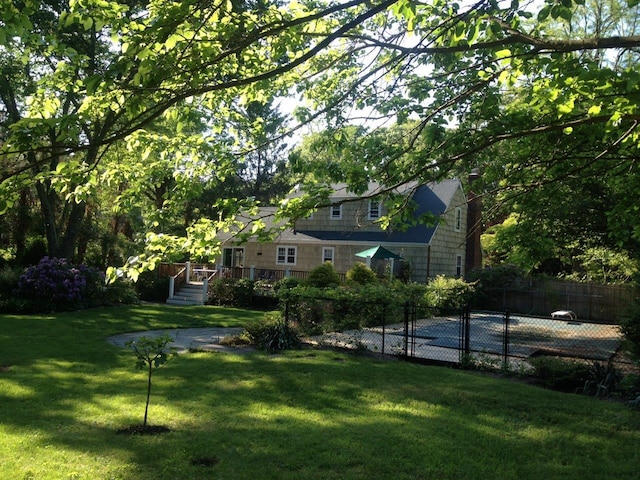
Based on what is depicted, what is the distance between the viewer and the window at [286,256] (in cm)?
2985

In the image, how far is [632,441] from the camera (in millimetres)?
6020

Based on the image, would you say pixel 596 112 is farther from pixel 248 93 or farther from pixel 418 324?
pixel 418 324

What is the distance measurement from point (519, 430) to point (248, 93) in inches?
201

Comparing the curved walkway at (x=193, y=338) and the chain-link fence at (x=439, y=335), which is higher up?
the chain-link fence at (x=439, y=335)

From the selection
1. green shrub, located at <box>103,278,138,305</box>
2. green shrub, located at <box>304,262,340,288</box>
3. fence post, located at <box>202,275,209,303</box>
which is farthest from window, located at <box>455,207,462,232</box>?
green shrub, located at <box>103,278,138,305</box>

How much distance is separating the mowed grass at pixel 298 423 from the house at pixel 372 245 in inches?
574

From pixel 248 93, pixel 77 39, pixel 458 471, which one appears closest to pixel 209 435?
pixel 458 471

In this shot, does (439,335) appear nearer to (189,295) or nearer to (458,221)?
(189,295)

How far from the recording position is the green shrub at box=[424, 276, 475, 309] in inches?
791

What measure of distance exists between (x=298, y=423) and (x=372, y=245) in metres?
20.5

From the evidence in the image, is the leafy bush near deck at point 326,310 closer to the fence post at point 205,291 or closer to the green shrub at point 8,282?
the green shrub at point 8,282

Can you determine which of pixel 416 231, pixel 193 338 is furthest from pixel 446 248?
pixel 193 338

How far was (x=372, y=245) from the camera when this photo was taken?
87.2 ft

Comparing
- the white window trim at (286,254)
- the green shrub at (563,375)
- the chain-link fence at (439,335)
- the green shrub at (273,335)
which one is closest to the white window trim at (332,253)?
the white window trim at (286,254)
